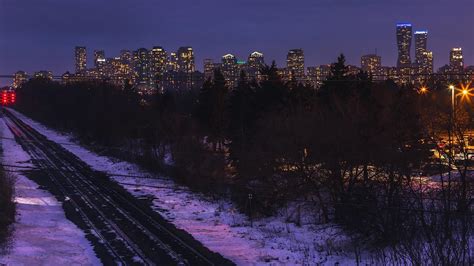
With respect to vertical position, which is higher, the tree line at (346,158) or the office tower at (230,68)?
Result: the office tower at (230,68)

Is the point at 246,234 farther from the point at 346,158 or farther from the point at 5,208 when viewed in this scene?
the point at 5,208

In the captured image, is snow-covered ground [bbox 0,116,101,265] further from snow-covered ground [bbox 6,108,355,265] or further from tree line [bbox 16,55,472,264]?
tree line [bbox 16,55,472,264]

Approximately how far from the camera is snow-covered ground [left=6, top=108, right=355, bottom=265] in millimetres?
22438

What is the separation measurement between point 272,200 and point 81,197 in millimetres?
14592

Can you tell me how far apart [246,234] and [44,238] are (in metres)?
9.88

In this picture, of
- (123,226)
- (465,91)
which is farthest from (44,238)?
(465,91)

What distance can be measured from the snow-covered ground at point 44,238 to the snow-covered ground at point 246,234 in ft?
18.0

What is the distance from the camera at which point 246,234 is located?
2716 cm

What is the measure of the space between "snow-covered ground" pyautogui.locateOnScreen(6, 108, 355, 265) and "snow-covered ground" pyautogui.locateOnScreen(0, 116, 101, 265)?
549 centimetres

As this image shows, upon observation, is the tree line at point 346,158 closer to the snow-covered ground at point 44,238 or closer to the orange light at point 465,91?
the orange light at point 465,91

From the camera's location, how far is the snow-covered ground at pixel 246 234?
883 inches

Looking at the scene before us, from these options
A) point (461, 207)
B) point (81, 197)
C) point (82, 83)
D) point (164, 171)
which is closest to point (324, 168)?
point (461, 207)

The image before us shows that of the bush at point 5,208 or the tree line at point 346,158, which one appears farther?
the bush at point 5,208

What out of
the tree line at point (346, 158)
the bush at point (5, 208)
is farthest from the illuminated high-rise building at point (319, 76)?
the bush at point (5, 208)
